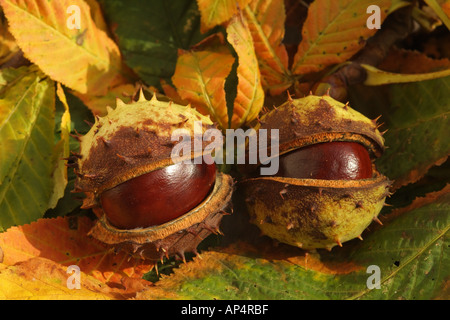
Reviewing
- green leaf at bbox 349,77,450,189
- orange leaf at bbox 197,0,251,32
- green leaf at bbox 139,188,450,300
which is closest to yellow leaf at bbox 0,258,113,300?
green leaf at bbox 139,188,450,300

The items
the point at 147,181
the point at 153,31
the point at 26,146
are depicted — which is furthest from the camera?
the point at 153,31

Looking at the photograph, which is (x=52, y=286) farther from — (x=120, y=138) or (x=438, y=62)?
(x=438, y=62)

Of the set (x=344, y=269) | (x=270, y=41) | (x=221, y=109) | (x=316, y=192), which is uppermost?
(x=270, y=41)

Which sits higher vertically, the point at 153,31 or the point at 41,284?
the point at 153,31

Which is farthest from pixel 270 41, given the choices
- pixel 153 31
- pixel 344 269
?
pixel 344 269

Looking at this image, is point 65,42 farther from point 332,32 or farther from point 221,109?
point 332,32

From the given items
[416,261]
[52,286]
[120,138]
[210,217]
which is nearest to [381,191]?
[416,261]
